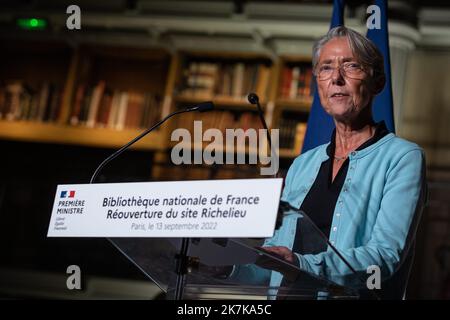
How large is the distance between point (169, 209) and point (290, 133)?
4.01 m

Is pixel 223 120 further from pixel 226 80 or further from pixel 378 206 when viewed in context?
pixel 378 206

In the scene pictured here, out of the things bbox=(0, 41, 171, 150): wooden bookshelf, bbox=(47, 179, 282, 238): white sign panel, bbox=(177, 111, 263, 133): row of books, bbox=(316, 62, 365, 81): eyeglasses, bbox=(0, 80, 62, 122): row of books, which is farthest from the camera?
bbox=(0, 80, 62, 122): row of books

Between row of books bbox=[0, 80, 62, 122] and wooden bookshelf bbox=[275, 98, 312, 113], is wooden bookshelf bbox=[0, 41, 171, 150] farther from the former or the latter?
wooden bookshelf bbox=[275, 98, 312, 113]

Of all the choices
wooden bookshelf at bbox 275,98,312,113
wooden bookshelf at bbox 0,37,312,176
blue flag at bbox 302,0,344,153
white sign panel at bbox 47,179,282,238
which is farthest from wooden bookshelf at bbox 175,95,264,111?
white sign panel at bbox 47,179,282,238

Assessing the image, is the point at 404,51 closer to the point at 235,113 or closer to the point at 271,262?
the point at 235,113

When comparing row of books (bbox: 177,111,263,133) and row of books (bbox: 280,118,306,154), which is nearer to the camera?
row of books (bbox: 280,118,306,154)

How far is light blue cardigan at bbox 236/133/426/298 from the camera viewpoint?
2.04 m

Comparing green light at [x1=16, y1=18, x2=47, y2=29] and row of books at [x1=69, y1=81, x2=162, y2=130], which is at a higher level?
green light at [x1=16, y1=18, x2=47, y2=29]

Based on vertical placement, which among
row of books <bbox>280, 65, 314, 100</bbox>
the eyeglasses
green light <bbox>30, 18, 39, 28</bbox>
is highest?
green light <bbox>30, 18, 39, 28</bbox>

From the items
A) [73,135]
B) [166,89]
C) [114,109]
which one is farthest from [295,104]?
[73,135]

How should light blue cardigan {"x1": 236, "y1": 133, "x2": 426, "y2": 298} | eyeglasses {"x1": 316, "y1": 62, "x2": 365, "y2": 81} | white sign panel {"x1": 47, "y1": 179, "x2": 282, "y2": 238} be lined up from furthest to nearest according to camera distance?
eyeglasses {"x1": 316, "y1": 62, "x2": 365, "y2": 81} → light blue cardigan {"x1": 236, "y1": 133, "x2": 426, "y2": 298} → white sign panel {"x1": 47, "y1": 179, "x2": 282, "y2": 238}

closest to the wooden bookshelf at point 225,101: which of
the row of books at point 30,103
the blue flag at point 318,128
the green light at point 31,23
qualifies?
the row of books at point 30,103

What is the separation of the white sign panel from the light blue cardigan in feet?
0.74

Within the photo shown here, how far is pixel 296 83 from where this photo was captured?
5895 millimetres
